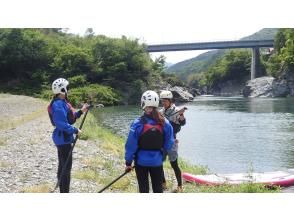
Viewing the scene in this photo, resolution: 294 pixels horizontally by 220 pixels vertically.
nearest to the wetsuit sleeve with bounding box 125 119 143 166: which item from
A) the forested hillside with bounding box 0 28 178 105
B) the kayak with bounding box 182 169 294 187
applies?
the kayak with bounding box 182 169 294 187

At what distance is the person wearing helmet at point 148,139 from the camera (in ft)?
17.7

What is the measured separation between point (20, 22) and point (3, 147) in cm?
381

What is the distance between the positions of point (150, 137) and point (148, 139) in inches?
1.3

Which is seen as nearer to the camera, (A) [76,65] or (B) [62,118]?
(B) [62,118]

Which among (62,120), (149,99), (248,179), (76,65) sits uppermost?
(76,65)

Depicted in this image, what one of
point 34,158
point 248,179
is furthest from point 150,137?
point 34,158

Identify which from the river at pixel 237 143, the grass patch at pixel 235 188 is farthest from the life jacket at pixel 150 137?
the river at pixel 237 143

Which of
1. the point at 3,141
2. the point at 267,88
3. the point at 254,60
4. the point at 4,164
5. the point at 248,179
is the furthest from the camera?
the point at 267,88

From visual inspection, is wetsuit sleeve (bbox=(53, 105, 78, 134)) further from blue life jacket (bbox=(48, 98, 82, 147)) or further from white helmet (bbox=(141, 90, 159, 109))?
white helmet (bbox=(141, 90, 159, 109))

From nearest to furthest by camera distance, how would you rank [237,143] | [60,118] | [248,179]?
[60,118]
[248,179]
[237,143]

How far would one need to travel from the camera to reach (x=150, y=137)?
541 cm

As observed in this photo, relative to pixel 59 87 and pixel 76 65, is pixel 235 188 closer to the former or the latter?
pixel 59 87

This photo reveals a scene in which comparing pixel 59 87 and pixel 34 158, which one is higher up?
pixel 59 87

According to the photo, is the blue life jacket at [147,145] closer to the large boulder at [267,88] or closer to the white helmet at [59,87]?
the white helmet at [59,87]
